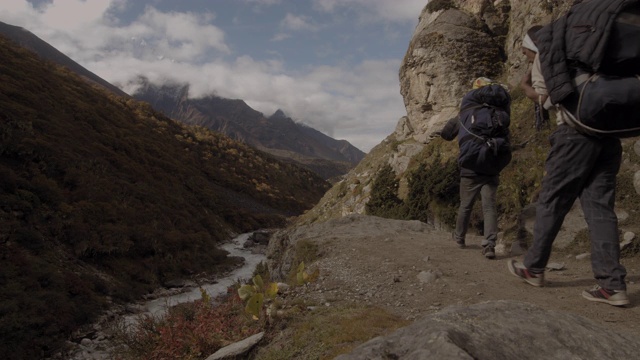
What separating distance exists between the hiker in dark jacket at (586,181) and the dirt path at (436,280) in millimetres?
316

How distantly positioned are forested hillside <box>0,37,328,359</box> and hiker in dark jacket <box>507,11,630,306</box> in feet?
44.4

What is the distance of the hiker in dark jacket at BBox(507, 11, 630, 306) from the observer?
3328mm

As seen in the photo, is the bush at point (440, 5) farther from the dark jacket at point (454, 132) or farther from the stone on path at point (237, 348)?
the stone on path at point (237, 348)

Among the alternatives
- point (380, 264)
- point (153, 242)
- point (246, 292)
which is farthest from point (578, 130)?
point (153, 242)

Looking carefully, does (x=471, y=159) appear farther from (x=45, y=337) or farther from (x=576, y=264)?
(x=45, y=337)

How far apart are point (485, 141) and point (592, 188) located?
1.77 metres

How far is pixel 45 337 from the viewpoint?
1150cm

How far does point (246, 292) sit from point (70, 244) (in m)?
18.1

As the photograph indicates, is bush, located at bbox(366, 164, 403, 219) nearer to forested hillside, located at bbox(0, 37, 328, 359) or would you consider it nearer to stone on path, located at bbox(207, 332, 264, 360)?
stone on path, located at bbox(207, 332, 264, 360)

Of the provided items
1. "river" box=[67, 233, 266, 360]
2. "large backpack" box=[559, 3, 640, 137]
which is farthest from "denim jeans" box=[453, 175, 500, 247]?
"river" box=[67, 233, 266, 360]

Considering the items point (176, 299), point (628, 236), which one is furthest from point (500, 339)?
point (176, 299)

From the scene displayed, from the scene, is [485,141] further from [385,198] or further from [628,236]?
[385,198]

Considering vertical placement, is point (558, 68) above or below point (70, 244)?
above

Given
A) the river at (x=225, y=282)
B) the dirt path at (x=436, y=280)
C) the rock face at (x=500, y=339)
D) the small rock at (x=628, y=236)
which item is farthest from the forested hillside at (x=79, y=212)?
the small rock at (x=628, y=236)
